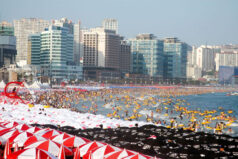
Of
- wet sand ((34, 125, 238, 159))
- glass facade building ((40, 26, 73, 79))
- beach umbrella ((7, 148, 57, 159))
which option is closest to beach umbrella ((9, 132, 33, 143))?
beach umbrella ((7, 148, 57, 159))

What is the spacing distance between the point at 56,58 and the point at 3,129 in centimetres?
16131

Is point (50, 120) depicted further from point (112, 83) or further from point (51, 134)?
point (112, 83)

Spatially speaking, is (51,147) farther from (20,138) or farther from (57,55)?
(57,55)

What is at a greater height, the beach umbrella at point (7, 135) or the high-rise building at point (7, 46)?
the high-rise building at point (7, 46)

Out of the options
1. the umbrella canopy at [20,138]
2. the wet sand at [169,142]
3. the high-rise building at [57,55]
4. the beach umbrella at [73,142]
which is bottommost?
the wet sand at [169,142]

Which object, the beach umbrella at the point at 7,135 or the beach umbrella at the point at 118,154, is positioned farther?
the beach umbrella at the point at 7,135

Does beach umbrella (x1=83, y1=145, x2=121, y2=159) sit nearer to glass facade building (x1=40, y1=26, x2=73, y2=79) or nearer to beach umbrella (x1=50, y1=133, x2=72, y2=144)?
beach umbrella (x1=50, y1=133, x2=72, y2=144)

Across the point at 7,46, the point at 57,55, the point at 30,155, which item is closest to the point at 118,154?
the point at 30,155

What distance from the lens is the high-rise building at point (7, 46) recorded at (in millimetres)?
168512

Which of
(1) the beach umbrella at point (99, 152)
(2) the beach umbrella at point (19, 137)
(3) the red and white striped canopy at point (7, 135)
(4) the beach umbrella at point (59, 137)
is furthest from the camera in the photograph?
(4) the beach umbrella at point (59, 137)

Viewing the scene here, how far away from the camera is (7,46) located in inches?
6806

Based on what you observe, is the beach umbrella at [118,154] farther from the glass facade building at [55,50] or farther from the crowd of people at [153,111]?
the glass facade building at [55,50]

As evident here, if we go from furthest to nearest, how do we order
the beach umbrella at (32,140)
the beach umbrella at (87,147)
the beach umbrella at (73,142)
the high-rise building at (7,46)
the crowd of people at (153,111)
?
the high-rise building at (7,46) < the crowd of people at (153,111) < the beach umbrella at (73,142) < the beach umbrella at (32,140) < the beach umbrella at (87,147)

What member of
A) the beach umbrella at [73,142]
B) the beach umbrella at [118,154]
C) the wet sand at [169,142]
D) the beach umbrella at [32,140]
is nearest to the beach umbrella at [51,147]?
the beach umbrella at [32,140]
